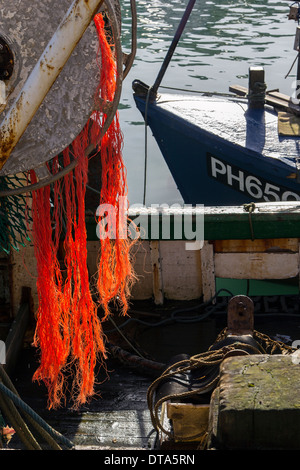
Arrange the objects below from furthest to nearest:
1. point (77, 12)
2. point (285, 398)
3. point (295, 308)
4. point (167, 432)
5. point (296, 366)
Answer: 1. point (295, 308)
2. point (167, 432)
3. point (296, 366)
4. point (285, 398)
5. point (77, 12)

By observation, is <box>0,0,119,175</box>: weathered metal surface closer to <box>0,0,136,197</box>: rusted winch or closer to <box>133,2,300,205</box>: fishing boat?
<box>0,0,136,197</box>: rusted winch

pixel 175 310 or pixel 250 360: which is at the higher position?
pixel 250 360

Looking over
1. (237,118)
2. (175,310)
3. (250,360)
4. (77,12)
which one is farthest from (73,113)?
(237,118)

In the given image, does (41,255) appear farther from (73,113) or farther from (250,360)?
(250,360)

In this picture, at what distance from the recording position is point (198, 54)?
21.0 m

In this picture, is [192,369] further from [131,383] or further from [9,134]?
[9,134]

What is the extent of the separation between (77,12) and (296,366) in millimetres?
1579

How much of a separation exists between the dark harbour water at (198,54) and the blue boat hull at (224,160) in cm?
269

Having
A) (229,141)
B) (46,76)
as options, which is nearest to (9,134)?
(46,76)

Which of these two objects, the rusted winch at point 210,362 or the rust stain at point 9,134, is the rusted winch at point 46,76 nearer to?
the rust stain at point 9,134

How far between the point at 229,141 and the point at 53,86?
20.4 feet

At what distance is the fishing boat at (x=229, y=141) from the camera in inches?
326

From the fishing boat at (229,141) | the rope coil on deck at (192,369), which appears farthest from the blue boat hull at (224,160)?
the rope coil on deck at (192,369)

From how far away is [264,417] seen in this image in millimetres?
2324
